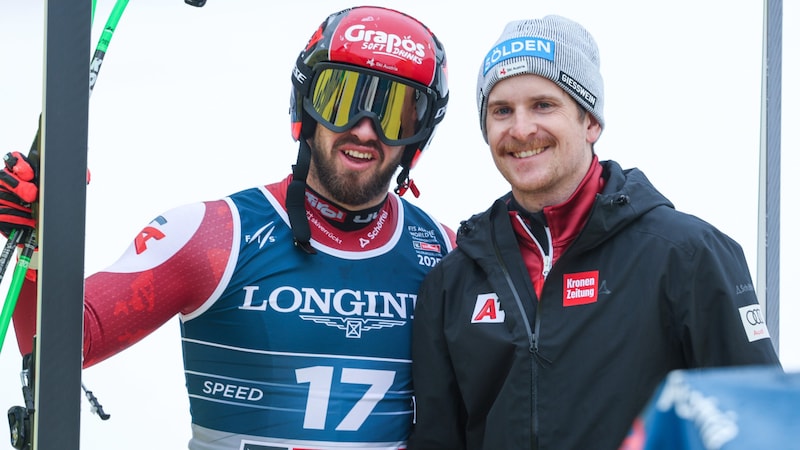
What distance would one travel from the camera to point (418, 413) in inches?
76.8

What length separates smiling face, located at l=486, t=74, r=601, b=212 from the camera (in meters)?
1.87

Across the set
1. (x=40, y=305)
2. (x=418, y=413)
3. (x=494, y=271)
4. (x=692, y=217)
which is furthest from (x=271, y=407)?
(x=692, y=217)

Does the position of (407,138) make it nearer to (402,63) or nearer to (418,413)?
(402,63)

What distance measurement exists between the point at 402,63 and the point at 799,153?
4.94 ft

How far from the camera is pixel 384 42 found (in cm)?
206

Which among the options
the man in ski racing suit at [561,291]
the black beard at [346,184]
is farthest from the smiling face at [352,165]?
the man in ski racing suit at [561,291]

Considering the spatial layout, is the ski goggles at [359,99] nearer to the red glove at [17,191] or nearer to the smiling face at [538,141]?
the smiling face at [538,141]

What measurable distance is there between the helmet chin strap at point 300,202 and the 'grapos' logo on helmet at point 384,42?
30cm

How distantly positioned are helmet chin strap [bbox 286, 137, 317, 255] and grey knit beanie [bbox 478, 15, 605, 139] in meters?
0.49

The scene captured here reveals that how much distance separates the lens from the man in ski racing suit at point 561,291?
165 centimetres

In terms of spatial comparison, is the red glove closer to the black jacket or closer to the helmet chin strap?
the helmet chin strap

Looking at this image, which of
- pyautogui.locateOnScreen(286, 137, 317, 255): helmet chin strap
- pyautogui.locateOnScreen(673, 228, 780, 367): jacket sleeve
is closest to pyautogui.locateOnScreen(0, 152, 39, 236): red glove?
pyautogui.locateOnScreen(286, 137, 317, 255): helmet chin strap

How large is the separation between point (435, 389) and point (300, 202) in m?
0.56

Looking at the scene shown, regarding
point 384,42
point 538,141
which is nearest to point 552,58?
point 538,141
